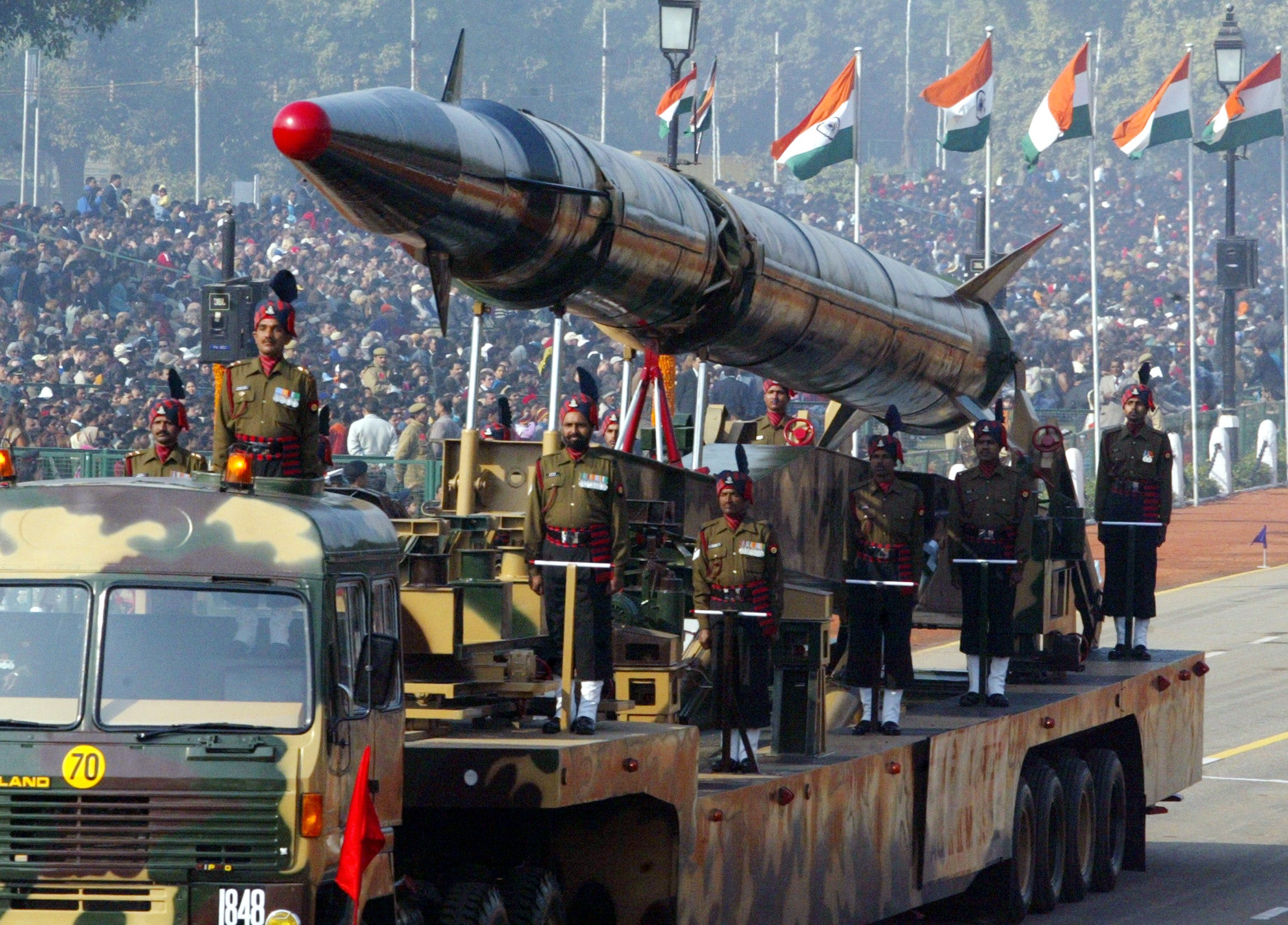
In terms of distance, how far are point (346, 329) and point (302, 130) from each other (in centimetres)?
2682

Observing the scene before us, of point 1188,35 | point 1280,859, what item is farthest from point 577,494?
point 1188,35

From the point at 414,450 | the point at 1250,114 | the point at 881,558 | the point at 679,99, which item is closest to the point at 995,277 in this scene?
the point at 881,558

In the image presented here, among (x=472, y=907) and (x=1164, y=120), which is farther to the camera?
(x=1164, y=120)

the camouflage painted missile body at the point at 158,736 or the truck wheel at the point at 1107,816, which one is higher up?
the camouflage painted missile body at the point at 158,736

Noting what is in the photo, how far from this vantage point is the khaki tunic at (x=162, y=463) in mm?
10391

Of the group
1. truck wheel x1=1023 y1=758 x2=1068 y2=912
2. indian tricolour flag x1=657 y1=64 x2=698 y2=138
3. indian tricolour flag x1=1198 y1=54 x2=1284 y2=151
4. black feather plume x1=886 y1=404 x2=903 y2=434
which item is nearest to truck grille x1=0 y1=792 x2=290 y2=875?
black feather plume x1=886 y1=404 x2=903 y2=434

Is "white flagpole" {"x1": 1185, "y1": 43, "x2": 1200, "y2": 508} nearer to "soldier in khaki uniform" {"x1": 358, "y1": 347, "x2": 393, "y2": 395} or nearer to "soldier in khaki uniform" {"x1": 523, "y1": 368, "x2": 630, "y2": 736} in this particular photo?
"soldier in khaki uniform" {"x1": 358, "y1": 347, "x2": 393, "y2": 395}

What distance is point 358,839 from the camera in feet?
23.0

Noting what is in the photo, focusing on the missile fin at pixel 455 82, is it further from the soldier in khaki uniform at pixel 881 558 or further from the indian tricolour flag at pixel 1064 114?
the indian tricolour flag at pixel 1064 114

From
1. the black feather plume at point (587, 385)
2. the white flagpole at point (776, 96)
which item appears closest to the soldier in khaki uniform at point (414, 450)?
the black feather plume at point (587, 385)

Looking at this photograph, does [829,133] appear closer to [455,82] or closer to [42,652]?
[455,82]

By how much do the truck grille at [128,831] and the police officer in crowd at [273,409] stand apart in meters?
2.05

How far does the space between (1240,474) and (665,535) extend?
97.1 ft

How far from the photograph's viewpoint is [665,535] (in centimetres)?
1110
